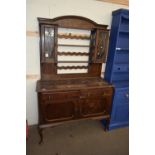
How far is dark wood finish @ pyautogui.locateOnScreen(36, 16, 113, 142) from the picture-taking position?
2029 millimetres

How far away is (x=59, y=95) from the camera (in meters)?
2.02

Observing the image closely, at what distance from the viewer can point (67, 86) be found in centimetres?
212

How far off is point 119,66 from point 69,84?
3.25ft

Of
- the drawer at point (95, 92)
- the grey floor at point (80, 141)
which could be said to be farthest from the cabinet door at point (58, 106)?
the grey floor at point (80, 141)

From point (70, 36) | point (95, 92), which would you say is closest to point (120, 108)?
point (95, 92)

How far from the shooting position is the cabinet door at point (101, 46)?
2.34m

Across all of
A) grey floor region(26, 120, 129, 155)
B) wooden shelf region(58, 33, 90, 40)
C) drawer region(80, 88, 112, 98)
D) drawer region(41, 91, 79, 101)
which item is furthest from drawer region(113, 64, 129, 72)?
grey floor region(26, 120, 129, 155)

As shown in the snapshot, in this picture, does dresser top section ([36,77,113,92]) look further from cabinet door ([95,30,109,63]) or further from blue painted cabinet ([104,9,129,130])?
cabinet door ([95,30,109,63])

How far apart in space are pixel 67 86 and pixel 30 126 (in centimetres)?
109
